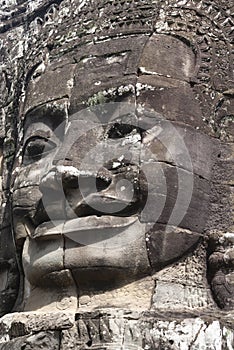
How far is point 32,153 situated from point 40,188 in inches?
18.2

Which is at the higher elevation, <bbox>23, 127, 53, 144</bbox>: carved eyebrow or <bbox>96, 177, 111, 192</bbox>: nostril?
<bbox>23, 127, 53, 144</bbox>: carved eyebrow

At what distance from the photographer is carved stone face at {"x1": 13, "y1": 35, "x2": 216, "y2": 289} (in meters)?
5.52

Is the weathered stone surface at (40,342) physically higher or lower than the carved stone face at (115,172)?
lower

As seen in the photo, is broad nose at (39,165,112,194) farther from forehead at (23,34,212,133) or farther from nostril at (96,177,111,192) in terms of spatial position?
forehead at (23,34,212,133)

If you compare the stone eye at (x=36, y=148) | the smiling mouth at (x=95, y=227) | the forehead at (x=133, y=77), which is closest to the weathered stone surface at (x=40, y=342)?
the smiling mouth at (x=95, y=227)

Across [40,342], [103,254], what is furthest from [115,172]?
[40,342]

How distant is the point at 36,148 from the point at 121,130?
0.66m

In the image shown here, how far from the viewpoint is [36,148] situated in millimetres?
6117

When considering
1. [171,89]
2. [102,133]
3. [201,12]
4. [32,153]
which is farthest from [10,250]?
[201,12]

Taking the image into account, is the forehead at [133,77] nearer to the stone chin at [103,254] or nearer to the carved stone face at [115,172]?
the carved stone face at [115,172]

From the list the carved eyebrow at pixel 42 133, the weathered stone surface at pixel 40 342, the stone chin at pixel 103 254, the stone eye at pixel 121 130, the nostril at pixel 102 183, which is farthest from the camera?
the carved eyebrow at pixel 42 133

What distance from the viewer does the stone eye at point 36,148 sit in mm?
6051

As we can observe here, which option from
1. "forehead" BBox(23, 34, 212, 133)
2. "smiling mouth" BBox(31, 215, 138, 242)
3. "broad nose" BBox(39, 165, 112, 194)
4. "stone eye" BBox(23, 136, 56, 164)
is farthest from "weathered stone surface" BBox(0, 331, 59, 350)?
"forehead" BBox(23, 34, 212, 133)

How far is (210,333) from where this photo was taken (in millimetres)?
5207
